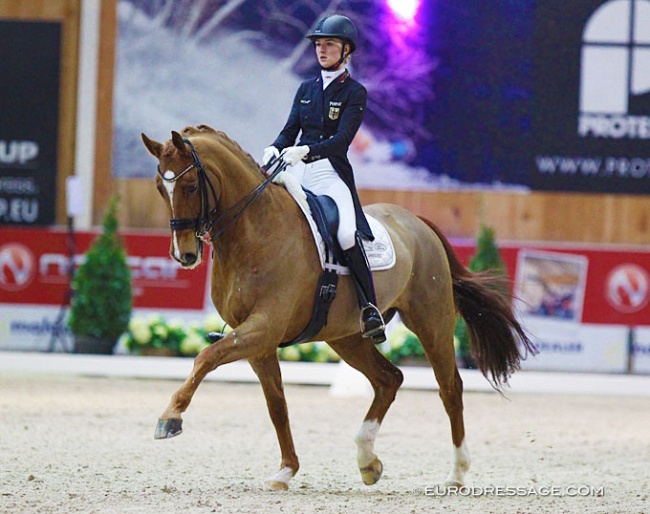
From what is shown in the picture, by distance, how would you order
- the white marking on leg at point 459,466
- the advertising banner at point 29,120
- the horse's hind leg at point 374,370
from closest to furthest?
the white marking on leg at point 459,466 < the horse's hind leg at point 374,370 < the advertising banner at point 29,120

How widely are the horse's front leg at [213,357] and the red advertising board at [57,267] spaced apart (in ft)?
26.4

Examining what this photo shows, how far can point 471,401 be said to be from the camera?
11.1m

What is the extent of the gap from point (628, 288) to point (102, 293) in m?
5.92

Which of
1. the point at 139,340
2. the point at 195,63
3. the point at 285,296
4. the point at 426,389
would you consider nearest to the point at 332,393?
the point at 426,389

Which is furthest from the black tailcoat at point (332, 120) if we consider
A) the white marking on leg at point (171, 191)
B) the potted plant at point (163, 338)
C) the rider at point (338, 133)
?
the potted plant at point (163, 338)

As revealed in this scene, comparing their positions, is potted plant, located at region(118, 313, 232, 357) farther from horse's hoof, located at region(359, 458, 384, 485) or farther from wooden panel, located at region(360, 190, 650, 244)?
horse's hoof, located at region(359, 458, 384, 485)

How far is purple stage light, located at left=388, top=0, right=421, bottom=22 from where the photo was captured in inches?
528

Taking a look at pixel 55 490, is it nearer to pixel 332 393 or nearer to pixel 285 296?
pixel 285 296

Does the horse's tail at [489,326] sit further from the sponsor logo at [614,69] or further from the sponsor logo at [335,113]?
the sponsor logo at [614,69]

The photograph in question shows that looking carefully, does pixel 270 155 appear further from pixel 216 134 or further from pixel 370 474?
pixel 370 474

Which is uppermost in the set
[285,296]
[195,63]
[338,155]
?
[195,63]

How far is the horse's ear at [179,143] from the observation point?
5184mm

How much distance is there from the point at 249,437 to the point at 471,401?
3.60 m

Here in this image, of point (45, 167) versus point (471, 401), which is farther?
point (45, 167)
